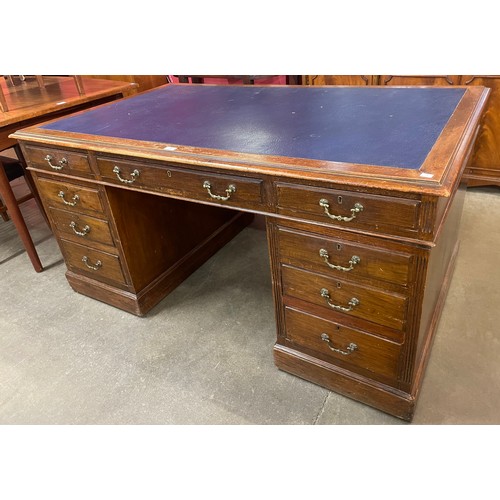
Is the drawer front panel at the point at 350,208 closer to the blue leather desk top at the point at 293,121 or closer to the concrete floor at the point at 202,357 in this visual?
the blue leather desk top at the point at 293,121

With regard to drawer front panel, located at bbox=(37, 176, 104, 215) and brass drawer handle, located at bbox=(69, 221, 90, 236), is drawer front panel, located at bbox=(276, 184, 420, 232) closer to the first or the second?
drawer front panel, located at bbox=(37, 176, 104, 215)

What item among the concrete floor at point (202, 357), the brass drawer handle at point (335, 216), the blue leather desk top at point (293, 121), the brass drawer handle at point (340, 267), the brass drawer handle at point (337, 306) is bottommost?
the concrete floor at point (202, 357)

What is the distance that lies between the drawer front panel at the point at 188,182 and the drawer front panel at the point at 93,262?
17.5 inches

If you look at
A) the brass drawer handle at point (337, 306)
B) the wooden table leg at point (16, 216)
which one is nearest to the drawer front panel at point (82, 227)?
the wooden table leg at point (16, 216)

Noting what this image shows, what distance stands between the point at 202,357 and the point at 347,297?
0.72 meters

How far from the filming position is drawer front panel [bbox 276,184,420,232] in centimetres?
108

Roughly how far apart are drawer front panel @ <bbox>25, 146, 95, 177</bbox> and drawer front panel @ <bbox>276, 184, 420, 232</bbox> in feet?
2.81

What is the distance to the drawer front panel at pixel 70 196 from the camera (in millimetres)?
1777

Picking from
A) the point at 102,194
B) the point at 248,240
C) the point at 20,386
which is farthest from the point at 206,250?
the point at 20,386

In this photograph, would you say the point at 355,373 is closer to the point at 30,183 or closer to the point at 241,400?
the point at 241,400

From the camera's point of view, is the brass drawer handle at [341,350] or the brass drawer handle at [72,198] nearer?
the brass drawer handle at [341,350]

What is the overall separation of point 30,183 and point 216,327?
4.96 feet

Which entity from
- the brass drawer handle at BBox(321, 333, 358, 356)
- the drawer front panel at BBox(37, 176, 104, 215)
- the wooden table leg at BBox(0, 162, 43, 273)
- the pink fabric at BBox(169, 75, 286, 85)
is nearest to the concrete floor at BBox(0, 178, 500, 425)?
the wooden table leg at BBox(0, 162, 43, 273)

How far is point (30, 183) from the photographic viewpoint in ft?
8.38
